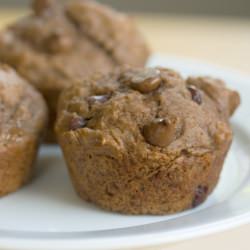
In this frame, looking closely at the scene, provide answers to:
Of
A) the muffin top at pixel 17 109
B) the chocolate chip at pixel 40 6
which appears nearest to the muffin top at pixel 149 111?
the muffin top at pixel 17 109

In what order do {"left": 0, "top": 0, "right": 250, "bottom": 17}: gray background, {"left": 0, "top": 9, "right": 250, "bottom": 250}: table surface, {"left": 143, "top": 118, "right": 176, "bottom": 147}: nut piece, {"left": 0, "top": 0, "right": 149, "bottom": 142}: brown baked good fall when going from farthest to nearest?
{"left": 0, "top": 0, "right": 250, "bottom": 17}: gray background
{"left": 0, "top": 9, "right": 250, "bottom": 250}: table surface
{"left": 0, "top": 0, "right": 149, "bottom": 142}: brown baked good
{"left": 143, "top": 118, "right": 176, "bottom": 147}: nut piece

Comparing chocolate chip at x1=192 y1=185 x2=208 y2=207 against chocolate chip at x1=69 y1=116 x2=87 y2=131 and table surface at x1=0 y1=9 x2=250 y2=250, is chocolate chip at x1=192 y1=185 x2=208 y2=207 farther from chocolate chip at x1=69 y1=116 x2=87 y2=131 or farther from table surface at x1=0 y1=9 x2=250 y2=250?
table surface at x1=0 y1=9 x2=250 y2=250

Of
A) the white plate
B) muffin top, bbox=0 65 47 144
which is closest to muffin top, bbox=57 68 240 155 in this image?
muffin top, bbox=0 65 47 144

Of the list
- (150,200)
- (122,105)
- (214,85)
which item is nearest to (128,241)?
(150,200)

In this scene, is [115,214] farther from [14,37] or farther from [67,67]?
[14,37]

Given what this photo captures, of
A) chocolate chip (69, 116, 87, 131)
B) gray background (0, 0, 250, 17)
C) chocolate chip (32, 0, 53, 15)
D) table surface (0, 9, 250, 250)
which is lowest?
gray background (0, 0, 250, 17)

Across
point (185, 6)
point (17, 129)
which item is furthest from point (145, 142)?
point (185, 6)

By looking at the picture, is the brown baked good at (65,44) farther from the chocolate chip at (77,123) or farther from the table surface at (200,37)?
the table surface at (200,37)
